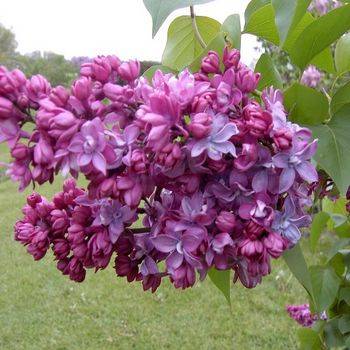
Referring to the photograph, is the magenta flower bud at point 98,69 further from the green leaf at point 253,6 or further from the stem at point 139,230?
the green leaf at point 253,6

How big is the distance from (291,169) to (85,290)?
13.6ft

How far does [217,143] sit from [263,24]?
12.1 inches

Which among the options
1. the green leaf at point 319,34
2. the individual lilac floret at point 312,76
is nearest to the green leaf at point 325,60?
the green leaf at point 319,34

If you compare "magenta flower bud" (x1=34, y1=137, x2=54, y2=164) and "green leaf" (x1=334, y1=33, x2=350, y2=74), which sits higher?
"magenta flower bud" (x1=34, y1=137, x2=54, y2=164)

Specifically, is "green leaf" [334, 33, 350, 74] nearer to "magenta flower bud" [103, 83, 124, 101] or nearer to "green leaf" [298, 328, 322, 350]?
"magenta flower bud" [103, 83, 124, 101]

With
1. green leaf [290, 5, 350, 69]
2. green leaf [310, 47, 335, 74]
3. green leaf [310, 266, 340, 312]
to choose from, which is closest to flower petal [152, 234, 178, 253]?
green leaf [290, 5, 350, 69]

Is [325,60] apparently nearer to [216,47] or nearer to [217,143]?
[216,47]

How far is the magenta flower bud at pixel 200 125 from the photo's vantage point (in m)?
0.54

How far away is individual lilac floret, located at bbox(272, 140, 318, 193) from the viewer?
1.90 feet

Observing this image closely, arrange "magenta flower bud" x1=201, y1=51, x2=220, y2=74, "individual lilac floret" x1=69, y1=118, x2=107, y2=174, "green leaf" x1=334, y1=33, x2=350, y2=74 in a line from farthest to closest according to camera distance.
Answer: "green leaf" x1=334, y1=33, x2=350, y2=74
"magenta flower bud" x1=201, y1=51, x2=220, y2=74
"individual lilac floret" x1=69, y1=118, x2=107, y2=174

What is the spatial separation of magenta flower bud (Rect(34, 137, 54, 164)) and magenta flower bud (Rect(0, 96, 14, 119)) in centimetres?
5

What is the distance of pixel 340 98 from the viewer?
2.44 feet

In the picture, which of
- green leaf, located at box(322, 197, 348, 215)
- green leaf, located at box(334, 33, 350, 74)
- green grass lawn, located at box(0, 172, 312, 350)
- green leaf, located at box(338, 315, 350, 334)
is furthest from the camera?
green grass lawn, located at box(0, 172, 312, 350)

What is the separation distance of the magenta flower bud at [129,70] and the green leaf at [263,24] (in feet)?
0.77
